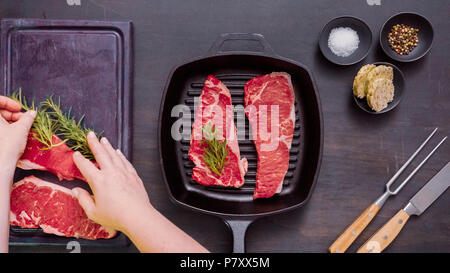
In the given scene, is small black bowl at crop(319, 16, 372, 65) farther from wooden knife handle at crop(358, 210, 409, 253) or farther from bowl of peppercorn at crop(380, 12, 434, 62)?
wooden knife handle at crop(358, 210, 409, 253)

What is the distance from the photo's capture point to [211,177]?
142cm

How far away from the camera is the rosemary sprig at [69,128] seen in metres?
1.38

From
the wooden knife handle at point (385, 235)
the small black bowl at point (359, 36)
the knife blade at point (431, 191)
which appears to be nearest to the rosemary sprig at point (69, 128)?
the small black bowl at point (359, 36)

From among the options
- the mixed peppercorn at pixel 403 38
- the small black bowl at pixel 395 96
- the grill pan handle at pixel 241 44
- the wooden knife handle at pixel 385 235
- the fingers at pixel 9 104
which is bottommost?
the wooden knife handle at pixel 385 235

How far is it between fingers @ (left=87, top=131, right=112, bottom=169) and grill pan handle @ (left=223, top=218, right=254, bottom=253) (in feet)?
1.37

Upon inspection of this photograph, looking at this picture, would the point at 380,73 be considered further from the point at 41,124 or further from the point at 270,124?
the point at 41,124

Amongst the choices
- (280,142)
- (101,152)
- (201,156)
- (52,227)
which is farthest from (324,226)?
(52,227)

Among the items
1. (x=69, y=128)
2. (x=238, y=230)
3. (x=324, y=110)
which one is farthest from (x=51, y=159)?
(x=324, y=110)

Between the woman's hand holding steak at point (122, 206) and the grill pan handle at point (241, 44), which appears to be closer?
the woman's hand holding steak at point (122, 206)

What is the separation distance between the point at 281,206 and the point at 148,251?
1.49 ft

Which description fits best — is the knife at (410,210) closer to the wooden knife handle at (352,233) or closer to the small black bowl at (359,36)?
the wooden knife handle at (352,233)

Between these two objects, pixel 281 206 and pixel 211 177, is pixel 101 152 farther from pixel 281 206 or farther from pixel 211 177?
pixel 281 206

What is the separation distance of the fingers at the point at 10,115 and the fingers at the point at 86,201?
31 cm

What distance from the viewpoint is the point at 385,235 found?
140 cm
